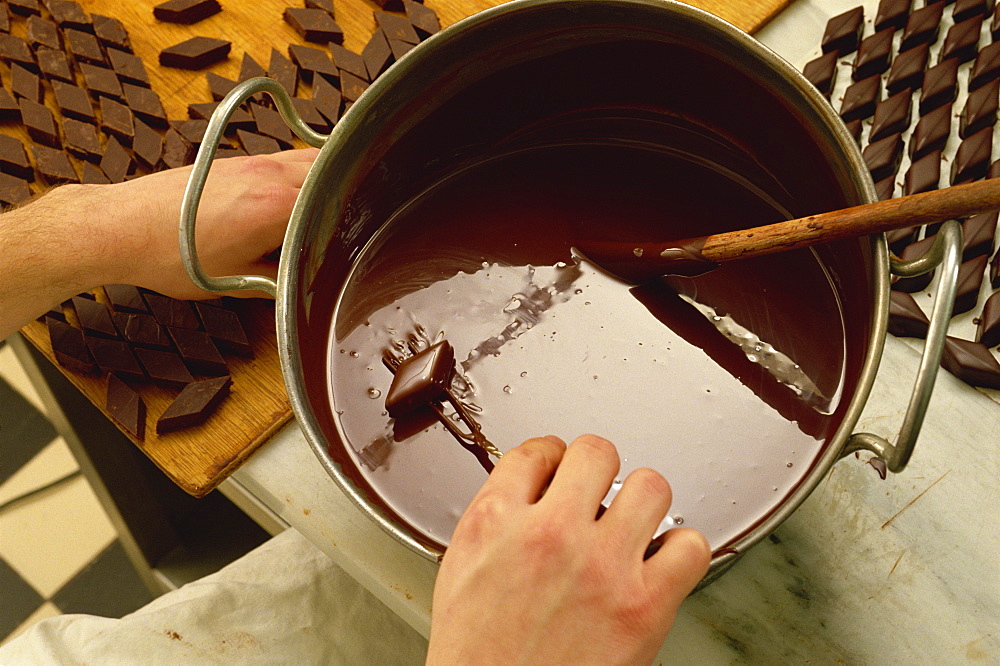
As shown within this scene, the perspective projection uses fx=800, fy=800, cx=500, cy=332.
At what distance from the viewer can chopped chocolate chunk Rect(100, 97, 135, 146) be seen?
134 cm

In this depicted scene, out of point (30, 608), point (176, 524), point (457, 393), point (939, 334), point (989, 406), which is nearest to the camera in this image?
point (939, 334)

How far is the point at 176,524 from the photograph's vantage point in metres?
1.70

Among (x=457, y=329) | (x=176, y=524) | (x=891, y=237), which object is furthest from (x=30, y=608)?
(x=891, y=237)

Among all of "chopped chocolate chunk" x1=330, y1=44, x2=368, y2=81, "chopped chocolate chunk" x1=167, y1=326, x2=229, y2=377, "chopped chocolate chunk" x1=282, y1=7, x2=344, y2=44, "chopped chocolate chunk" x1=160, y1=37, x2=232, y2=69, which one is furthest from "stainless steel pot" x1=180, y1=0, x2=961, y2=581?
"chopped chocolate chunk" x1=160, y1=37, x2=232, y2=69

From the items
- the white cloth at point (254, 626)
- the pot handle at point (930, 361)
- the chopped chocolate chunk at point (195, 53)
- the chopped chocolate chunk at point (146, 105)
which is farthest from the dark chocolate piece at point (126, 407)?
the pot handle at point (930, 361)

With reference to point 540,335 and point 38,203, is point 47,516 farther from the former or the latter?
point 540,335

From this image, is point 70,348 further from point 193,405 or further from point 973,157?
point 973,157

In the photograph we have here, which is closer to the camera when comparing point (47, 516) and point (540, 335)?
point (540, 335)

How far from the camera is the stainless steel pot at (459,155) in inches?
29.6

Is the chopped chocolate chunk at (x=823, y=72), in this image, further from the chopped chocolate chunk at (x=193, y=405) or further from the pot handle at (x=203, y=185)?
the chopped chocolate chunk at (x=193, y=405)

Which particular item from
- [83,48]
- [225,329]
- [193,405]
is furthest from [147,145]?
[193,405]

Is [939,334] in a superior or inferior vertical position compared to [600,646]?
superior

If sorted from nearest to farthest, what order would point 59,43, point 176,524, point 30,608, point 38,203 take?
point 38,203
point 59,43
point 176,524
point 30,608

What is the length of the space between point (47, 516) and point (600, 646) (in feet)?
6.36
